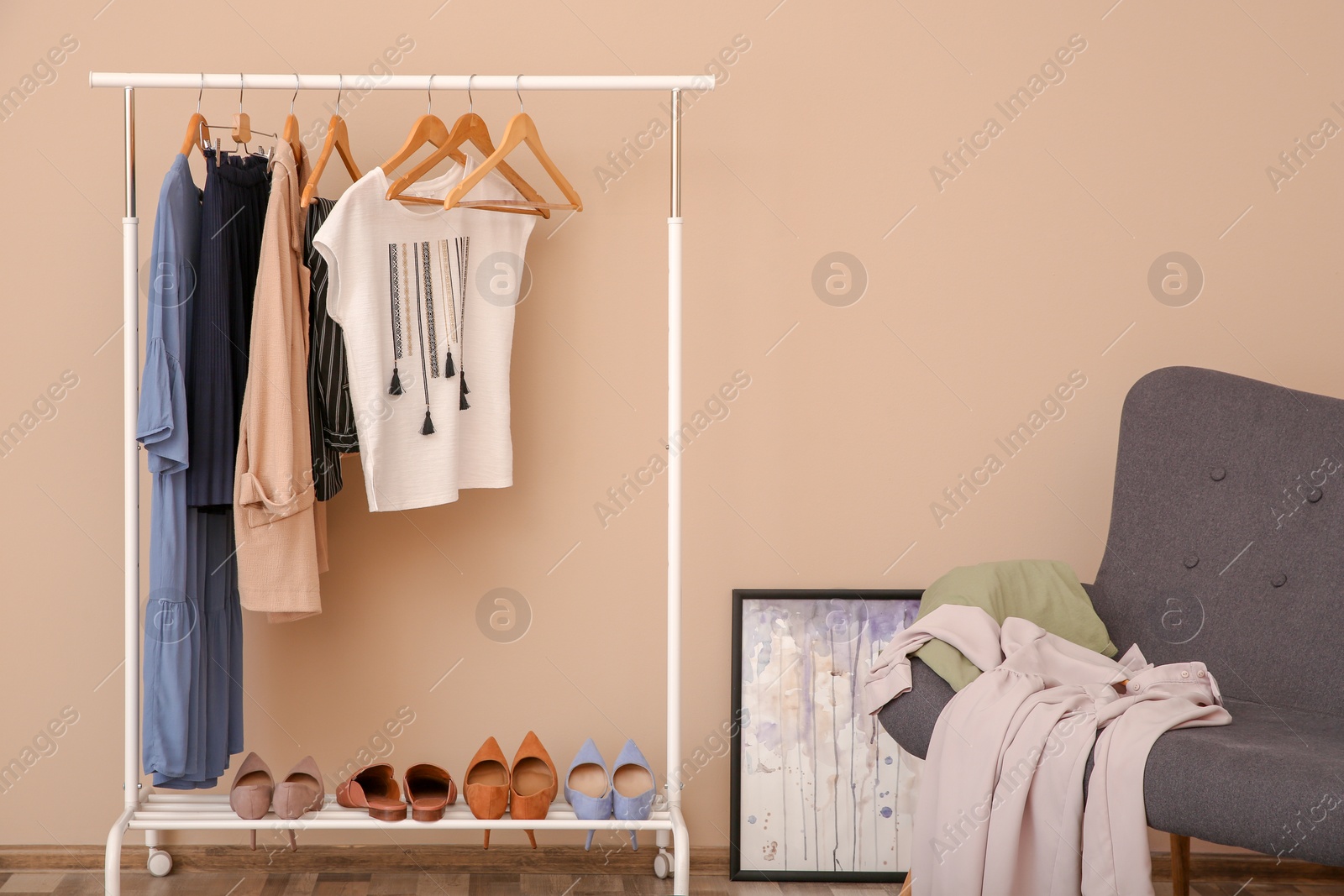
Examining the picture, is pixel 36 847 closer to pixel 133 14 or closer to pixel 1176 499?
pixel 133 14

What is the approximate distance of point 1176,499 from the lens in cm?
195

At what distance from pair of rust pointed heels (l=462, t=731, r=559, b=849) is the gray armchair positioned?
690 mm

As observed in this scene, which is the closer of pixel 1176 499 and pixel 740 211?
pixel 1176 499

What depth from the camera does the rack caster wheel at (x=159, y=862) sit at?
212 centimetres

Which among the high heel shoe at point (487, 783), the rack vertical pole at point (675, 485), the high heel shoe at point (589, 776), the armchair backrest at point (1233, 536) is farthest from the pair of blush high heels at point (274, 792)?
the armchair backrest at point (1233, 536)

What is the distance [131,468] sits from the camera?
6.06 feet

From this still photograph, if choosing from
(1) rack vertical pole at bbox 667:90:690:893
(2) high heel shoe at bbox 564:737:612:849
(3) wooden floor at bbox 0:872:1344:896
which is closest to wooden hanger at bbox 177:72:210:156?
(1) rack vertical pole at bbox 667:90:690:893

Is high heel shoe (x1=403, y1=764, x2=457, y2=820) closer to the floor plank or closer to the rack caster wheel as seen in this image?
the rack caster wheel

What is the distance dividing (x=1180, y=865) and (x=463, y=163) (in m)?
1.92

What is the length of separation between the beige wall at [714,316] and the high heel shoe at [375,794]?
19 centimetres

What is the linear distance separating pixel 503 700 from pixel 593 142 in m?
1.23

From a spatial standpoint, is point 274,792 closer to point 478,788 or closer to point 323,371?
point 478,788

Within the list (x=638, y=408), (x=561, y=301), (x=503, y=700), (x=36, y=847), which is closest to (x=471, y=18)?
(x=561, y=301)

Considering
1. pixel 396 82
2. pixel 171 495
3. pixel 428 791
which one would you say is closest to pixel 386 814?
pixel 428 791
